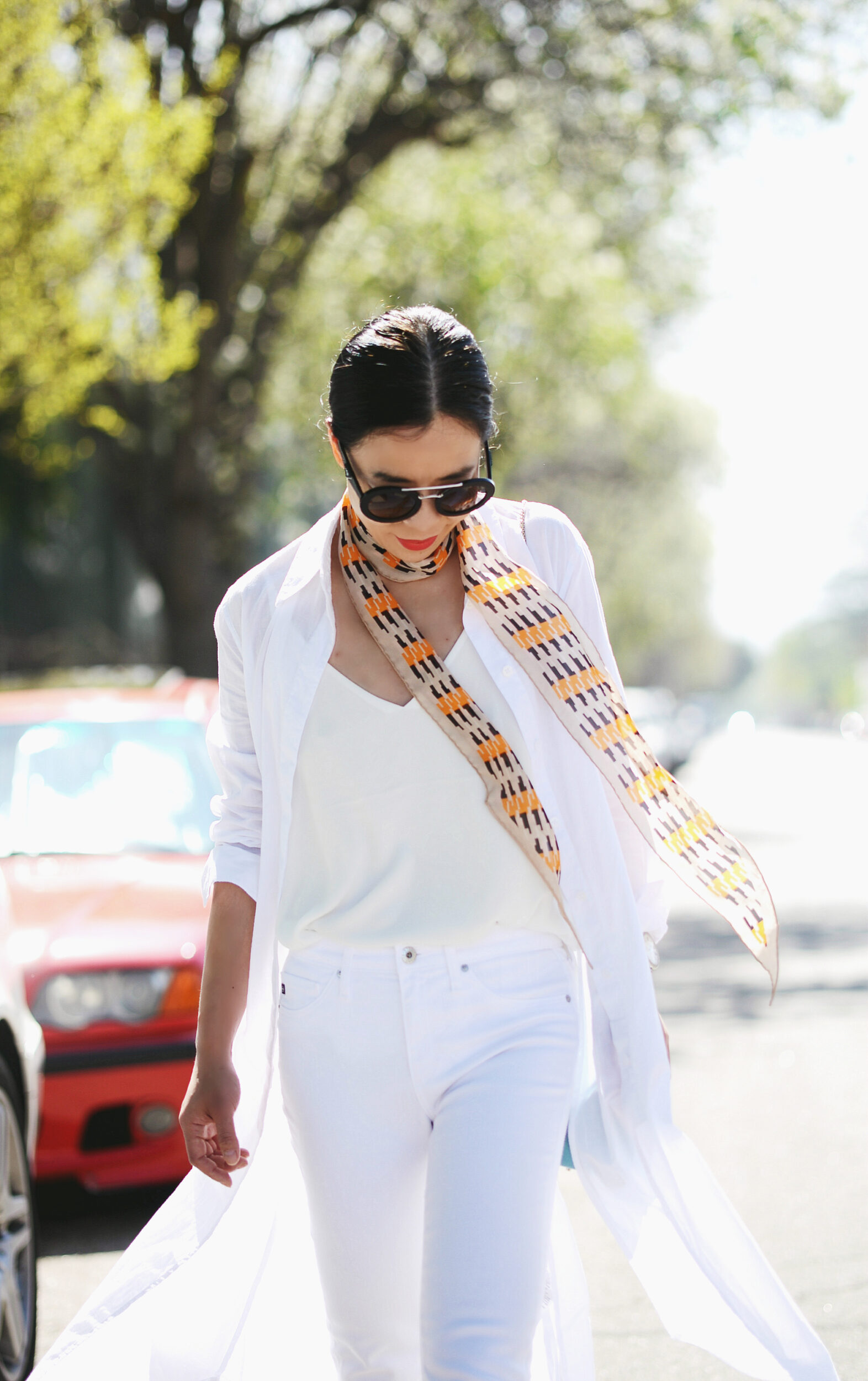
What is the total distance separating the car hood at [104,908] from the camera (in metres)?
5.07

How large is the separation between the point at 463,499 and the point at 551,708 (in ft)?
1.14

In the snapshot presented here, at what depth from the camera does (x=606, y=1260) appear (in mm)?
4891

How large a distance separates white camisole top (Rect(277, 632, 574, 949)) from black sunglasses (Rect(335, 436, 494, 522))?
25cm

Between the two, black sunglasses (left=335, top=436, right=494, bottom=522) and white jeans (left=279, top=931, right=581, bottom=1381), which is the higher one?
black sunglasses (left=335, top=436, right=494, bottom=522)

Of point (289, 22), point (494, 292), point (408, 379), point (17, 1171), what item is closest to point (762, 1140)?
point (17, 1171)

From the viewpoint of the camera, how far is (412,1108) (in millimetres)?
2322

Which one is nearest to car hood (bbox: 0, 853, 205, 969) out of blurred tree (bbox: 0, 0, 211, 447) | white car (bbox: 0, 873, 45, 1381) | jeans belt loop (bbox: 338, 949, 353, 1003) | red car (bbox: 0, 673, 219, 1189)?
red car (bbox: 0, 673, 219, 1189)

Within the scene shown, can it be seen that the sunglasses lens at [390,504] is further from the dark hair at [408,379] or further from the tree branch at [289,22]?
the tree branch at [289,22]

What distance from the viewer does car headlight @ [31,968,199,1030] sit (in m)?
4.96

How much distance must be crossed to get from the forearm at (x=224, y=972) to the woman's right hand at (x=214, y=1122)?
2 cm

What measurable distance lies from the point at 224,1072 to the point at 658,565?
4481 cm

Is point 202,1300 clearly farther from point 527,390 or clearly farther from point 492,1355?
point 527,390

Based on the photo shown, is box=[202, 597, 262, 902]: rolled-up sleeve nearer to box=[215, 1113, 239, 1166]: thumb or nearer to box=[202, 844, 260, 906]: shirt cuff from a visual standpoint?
box=[202, 844, 260, 906]: shirt cuff

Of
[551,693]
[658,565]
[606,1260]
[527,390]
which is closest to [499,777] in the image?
[551,693]
